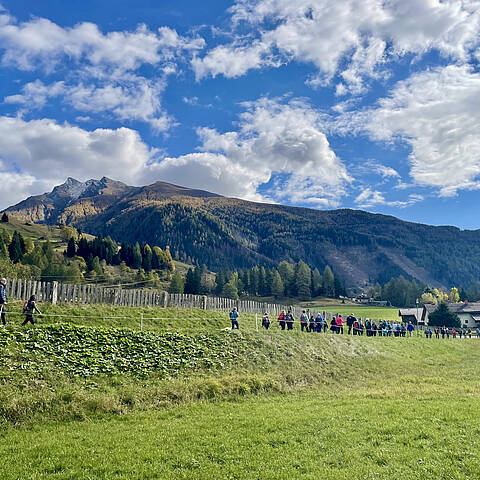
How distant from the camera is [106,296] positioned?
31141 millimetres

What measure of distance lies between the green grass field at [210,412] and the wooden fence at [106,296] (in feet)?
7.89

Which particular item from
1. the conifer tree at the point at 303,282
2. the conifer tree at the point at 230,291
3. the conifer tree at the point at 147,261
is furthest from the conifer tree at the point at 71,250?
the conifer tree at the point at 303,282

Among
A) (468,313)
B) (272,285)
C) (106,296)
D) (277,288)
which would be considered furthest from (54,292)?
(272,285)

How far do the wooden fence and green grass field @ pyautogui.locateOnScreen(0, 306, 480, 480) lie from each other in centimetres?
241

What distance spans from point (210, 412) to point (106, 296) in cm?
1898

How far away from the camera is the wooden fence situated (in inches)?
1017

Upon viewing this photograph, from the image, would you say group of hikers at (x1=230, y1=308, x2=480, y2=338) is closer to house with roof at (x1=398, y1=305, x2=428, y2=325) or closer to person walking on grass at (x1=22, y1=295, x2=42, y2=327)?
person walking on grass at (x1=22, y1=295, x2=42, y2=327)

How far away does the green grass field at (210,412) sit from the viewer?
30.9ft

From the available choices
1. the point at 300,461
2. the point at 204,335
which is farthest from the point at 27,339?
the point at 300,461

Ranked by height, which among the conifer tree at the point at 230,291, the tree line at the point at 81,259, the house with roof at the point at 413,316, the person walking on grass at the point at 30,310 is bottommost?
the house with roof at the point at 413,316

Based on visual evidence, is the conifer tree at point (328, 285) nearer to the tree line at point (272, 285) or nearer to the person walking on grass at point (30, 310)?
the tree line at point (272, 285)

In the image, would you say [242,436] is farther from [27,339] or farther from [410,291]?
[410,291]

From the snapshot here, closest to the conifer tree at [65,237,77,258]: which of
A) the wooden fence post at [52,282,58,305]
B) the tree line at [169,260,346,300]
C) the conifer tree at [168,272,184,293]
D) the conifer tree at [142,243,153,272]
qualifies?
the conifer tree at [142,243,153,272]

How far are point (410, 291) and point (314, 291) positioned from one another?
4455 cm
